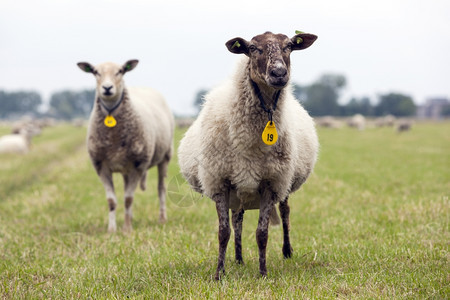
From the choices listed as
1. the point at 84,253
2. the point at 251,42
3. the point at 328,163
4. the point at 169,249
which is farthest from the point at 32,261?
the point at 328,163

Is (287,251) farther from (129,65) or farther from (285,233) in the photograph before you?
(129,65)

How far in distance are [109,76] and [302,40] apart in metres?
3.97

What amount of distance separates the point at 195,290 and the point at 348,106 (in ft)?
358

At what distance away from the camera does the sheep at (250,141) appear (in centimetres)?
405

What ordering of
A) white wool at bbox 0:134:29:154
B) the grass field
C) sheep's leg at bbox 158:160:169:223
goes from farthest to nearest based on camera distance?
white wool at bbox 0:134:29:154 < sheep's leg at bbox 158:160:169:223 < the grass field

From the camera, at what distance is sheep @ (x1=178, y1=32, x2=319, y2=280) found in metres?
4.05

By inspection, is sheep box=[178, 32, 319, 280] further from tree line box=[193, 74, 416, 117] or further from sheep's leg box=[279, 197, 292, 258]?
tree line box=[193, 74, 416, 117]

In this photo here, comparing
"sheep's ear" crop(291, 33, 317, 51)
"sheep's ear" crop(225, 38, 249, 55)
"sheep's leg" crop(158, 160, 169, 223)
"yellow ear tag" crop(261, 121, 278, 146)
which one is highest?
"sheep's ear" crop(291, 33, 317, 51)

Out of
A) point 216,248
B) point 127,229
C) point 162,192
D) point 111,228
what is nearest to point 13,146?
point 162,192

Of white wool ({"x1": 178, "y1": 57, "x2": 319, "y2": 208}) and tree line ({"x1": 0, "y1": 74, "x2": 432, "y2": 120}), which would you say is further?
tree line ({"x1": 0, "y1": 74, "x2": 432, "y2": 120})

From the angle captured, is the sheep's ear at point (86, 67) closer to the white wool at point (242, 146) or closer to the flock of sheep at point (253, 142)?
the flock of sheep at point (253, 142)

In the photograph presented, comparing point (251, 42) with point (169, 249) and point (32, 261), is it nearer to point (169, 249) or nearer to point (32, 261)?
point (169, 249)

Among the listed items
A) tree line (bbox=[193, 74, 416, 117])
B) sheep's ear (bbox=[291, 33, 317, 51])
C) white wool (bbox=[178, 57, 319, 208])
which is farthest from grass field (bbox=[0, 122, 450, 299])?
tree line (bbox=[193, 74, 416, 117])

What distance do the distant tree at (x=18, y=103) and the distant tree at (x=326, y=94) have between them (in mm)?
98852
